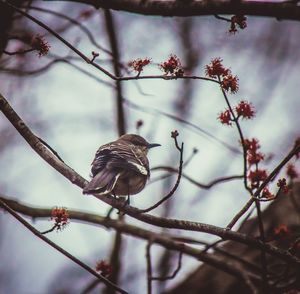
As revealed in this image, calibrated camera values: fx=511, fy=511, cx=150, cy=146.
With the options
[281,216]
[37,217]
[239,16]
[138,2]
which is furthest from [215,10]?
[281,216]

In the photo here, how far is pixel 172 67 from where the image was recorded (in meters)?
3.14

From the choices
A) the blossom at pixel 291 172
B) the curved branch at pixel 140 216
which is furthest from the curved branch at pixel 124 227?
the curved branch at pixel 140 216

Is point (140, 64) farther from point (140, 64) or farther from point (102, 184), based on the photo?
point (102, 184)

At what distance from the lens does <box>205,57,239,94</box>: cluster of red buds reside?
10.4ft

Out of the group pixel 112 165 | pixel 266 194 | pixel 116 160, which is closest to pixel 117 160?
pixel 116 160

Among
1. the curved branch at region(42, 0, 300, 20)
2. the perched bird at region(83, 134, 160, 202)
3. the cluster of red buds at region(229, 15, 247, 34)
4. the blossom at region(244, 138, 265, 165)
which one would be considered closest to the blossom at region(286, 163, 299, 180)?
the blossom at region(244, 138, 265, 165)

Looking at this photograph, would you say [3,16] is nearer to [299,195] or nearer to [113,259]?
[113,259]

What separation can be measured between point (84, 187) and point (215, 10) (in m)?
1.45

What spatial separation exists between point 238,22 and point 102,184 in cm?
142

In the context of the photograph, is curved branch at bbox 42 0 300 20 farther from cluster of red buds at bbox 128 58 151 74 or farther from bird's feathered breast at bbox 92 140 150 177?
bird's feathered breast at bbox 92 140 150 177

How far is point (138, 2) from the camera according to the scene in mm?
3072

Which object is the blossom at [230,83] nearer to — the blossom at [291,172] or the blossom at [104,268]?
the blossom at [291,172]

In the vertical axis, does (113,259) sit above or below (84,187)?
above

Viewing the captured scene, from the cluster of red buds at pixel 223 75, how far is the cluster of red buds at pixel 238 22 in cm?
29
